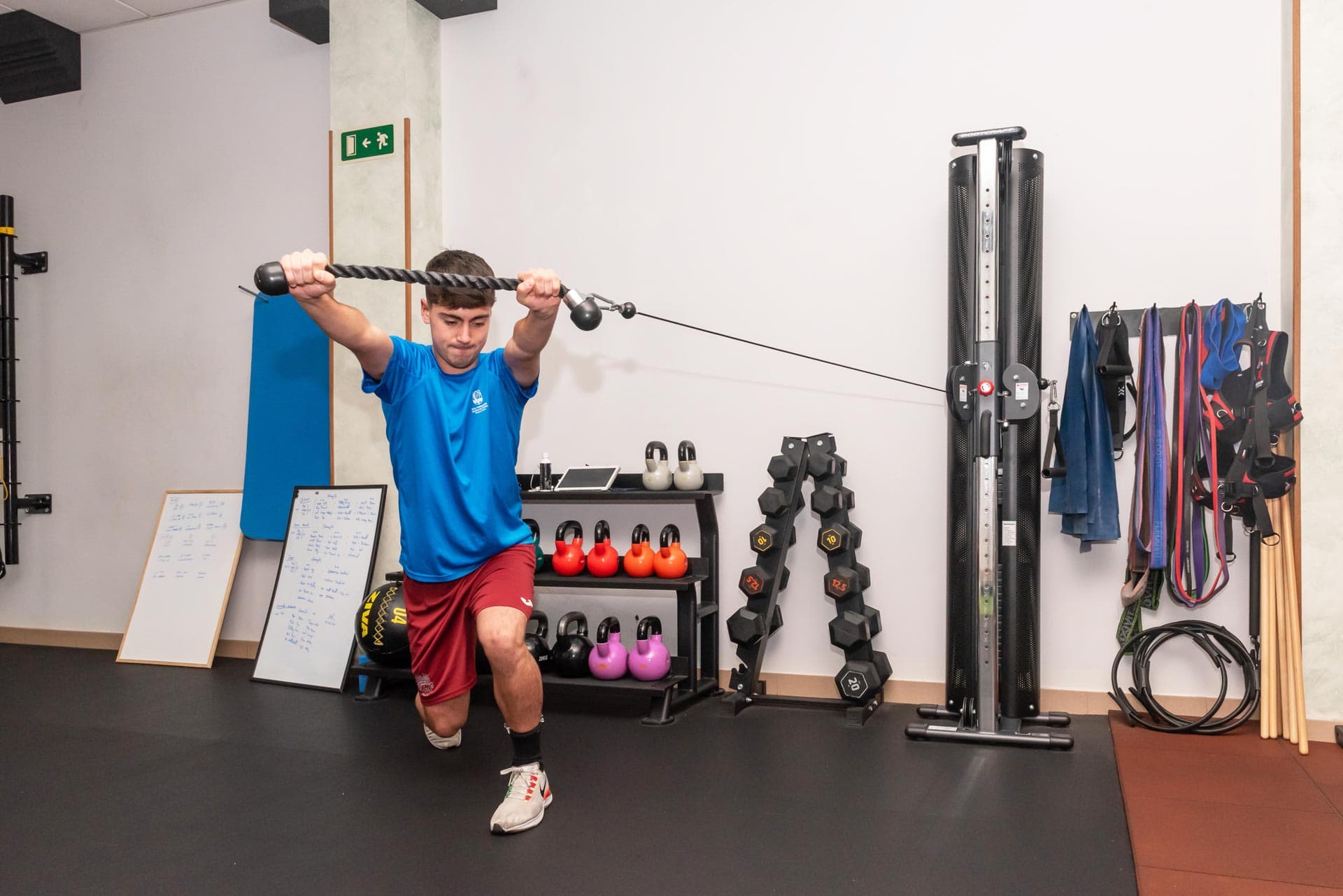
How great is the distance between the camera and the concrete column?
4.13 meters

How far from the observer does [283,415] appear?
15.0 ft

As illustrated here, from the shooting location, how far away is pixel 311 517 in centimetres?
433

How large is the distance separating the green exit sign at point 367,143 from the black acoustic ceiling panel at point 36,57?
2.04 meters

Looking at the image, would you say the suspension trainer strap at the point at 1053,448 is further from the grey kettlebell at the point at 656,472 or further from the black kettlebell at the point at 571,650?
the black kettlebell at the point at 571,650

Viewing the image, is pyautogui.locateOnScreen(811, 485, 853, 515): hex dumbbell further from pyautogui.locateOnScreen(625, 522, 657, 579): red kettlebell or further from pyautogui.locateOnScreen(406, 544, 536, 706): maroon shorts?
pyautogui.locateOnScreen(406, 544, 536, 706): maroon shorts

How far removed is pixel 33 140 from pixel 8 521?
6.90 ft

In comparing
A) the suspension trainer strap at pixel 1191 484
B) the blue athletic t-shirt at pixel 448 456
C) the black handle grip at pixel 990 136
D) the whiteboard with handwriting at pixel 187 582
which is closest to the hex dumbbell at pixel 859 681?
the suspension trainer strap at pixel 1191 484

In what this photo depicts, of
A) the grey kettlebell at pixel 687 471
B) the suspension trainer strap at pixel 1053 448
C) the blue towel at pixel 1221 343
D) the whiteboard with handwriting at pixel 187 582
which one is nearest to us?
the blue towel at pixel 1221 343

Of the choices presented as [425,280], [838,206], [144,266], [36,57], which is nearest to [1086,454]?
[838,206]

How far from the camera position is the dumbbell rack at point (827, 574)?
11.0 feet

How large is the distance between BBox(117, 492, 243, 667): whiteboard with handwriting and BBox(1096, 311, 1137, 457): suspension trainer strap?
386cm

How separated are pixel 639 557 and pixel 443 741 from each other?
973 mm

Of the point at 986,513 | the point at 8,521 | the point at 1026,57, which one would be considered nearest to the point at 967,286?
the point at 986,513

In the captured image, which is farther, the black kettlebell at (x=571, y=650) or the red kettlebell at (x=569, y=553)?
the red kettlebell at (x=569, y=553)
